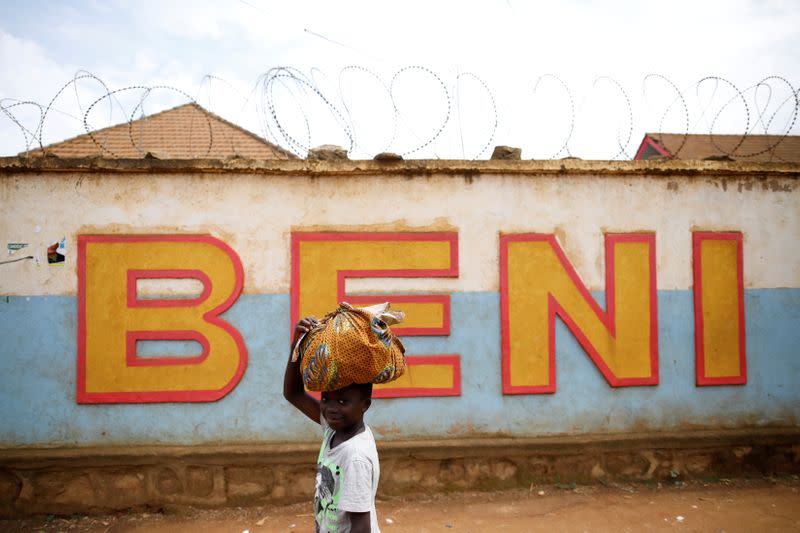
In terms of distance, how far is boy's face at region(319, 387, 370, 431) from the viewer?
1800 mm

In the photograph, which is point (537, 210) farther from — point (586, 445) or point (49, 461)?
point (49, 461)

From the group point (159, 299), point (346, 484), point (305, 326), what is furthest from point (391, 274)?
point (346, 484)

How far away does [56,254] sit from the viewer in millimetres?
4062

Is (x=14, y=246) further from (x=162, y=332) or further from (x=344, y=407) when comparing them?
(x=344, y=407)

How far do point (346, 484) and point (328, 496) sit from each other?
3.9 inches

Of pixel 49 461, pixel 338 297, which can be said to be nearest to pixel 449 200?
pixel 338 297

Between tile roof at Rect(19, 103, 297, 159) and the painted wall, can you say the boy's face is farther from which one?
tile roof at Rect(19, 103, 297, 159)

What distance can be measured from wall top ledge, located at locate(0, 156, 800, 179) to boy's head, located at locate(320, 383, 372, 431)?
2710 millimetres

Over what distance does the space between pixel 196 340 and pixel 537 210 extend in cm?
280

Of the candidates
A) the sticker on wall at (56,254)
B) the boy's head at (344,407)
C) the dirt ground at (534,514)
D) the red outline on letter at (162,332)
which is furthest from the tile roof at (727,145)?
the boy's head at (344,407)

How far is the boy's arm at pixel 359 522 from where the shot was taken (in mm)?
1697

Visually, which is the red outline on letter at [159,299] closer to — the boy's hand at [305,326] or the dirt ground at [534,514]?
the dirt ground at [534,514]

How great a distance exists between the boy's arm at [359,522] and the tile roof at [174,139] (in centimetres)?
1011

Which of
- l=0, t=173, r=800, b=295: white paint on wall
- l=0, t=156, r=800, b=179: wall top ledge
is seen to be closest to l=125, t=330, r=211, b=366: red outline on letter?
l=0, t=173, r=800, b=295: white paint on wall
